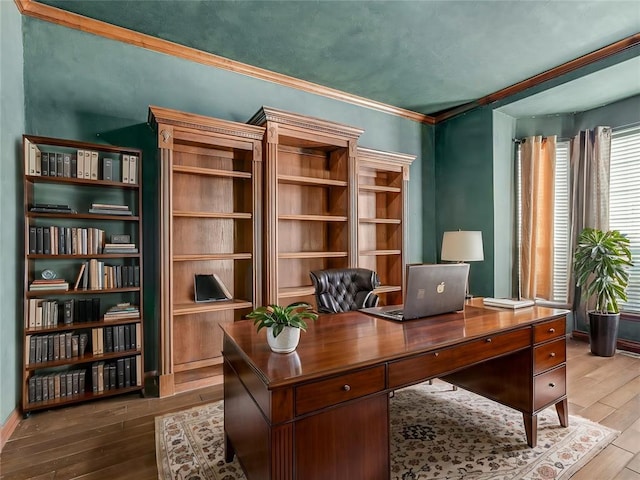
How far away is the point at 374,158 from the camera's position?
385cm

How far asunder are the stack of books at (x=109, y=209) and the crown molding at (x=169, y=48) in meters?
1.43

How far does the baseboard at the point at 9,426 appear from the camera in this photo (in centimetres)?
196

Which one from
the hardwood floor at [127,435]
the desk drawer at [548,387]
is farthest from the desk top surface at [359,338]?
the hardwood floor at [127,435]

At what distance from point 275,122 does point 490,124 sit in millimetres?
2760

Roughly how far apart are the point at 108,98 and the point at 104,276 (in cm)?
147

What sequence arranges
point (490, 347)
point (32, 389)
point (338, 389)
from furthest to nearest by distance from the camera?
point (32, 389), point (490, 347), point (338, 389)

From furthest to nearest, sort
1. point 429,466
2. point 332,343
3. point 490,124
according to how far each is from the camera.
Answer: point 490,124 → point 429,466 → point 332,343

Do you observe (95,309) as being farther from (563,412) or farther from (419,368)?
(563,412)

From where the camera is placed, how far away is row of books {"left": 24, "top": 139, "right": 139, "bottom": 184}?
2.34 m

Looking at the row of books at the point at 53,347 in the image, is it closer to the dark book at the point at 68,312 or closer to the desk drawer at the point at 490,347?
the dark book at the point at 68,312

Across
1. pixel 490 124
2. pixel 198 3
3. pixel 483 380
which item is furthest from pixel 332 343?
pixel 490 124

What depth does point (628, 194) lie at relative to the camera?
3725 millimetres

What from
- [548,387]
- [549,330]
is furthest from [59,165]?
[548,387]

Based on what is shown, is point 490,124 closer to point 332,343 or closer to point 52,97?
point 332,343
